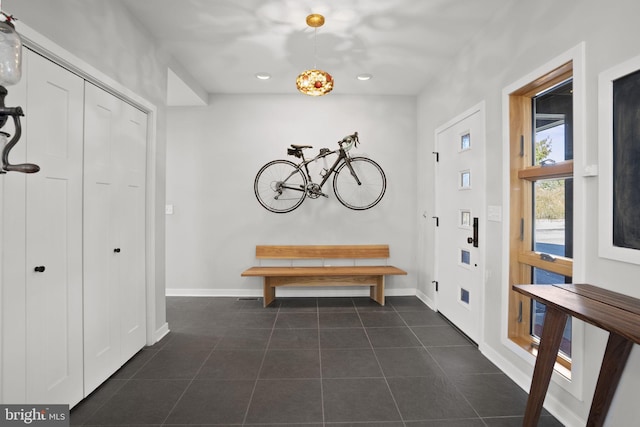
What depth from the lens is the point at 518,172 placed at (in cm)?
235

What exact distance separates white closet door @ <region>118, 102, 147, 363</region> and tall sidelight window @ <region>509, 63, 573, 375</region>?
2.97 m

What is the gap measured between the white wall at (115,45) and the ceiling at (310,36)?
0.71 feet

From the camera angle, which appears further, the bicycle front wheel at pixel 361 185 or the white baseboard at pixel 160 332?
the bicycle front wheel at pixel 361 185

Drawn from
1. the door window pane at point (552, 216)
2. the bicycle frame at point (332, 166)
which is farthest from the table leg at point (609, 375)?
the bicycle frame at point (332, 166)

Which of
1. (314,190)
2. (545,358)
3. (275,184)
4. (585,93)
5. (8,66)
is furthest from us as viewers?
(275,184)

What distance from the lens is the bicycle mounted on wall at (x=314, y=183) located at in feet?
14.0

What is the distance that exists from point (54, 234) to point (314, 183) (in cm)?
291

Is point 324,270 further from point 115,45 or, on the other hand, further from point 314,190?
point 115,45

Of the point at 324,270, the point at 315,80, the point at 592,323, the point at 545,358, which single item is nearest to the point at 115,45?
the point at 315,80

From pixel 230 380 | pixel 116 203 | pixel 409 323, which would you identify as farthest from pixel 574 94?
pixel 116 203

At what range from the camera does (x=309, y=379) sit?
7.56 ft

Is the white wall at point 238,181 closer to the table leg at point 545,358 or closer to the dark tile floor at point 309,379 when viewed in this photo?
the dark tile floor at point 309,379

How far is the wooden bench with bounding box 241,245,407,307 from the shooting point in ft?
12.8

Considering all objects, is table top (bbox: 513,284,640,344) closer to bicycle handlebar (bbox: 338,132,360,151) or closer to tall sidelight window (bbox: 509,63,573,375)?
tall sidelight window (bbox: 509,63,573,375)
